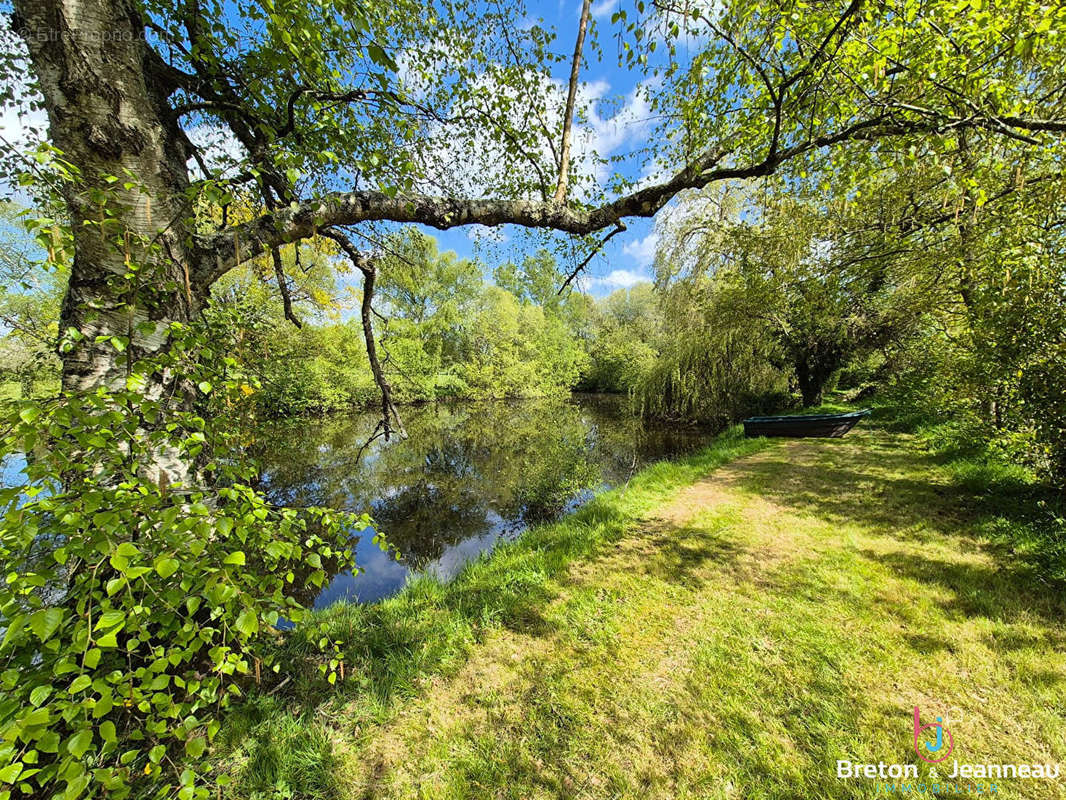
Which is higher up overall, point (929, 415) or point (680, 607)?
point (929, 415)

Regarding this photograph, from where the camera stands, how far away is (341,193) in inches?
96.6

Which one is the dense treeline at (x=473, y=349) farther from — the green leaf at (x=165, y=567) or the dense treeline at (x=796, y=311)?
the green leaf at (x=165, y=567)

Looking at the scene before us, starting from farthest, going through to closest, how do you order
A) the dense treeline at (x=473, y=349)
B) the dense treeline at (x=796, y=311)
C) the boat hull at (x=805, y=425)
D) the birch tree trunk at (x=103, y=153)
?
1. the dense treeline at (x=473, y=349)
2. the boat hull at (x=805, y=425)
3. the dense treeline at (x=796, y=311)
4. the birch tree trunk at (x=103, y=153)

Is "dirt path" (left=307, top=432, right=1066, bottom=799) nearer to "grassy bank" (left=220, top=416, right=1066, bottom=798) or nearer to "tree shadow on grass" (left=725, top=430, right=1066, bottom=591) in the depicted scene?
"grassy bank" (left=220, top=416, right=1066, bottom=798)

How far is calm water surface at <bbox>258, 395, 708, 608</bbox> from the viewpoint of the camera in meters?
6.34

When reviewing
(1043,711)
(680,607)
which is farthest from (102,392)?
(1043,711)

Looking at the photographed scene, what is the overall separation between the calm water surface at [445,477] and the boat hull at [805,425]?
2017 mm

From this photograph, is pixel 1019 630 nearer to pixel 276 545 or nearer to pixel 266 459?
pixel 276 545

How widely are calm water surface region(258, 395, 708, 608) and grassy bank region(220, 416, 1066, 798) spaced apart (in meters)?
1.62

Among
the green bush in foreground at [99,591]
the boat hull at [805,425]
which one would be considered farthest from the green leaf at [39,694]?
the boat hull at [805,425]

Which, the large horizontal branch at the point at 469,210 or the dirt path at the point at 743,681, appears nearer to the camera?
the dirt path at the point at 743,681

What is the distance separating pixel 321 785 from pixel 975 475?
326 inches

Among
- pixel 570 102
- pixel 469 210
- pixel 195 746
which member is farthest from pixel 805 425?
pixel 195 746

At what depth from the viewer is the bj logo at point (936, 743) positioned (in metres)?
1.96
